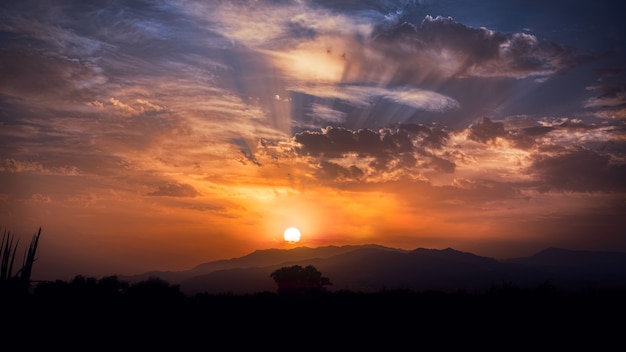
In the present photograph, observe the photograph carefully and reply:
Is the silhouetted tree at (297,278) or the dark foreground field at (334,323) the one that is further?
the silhouetted tree at (297,278)

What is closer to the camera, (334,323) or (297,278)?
(334,323)

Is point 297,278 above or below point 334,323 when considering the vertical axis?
above

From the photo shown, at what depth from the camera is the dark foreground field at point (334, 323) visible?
70.7ft

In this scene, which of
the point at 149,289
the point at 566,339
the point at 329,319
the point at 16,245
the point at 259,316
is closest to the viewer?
the point at 566,339

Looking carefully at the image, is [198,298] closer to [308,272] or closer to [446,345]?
[446,345]

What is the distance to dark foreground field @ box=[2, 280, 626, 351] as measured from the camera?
21547 millimetres

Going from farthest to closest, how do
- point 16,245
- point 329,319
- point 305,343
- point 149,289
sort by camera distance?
point 149,289, point 16,245, point 329,319, point 305,343

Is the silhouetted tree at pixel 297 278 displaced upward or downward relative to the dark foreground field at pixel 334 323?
upward

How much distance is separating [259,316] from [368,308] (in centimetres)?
699

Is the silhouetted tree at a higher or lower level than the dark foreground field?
higher

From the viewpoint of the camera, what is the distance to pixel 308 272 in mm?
115875

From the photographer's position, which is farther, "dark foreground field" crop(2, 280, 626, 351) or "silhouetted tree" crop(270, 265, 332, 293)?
"silhouetted tree" crop(270, 265, 332, 293)

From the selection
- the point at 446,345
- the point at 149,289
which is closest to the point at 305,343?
the point at 446,345

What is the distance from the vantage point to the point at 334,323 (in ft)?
84.5
